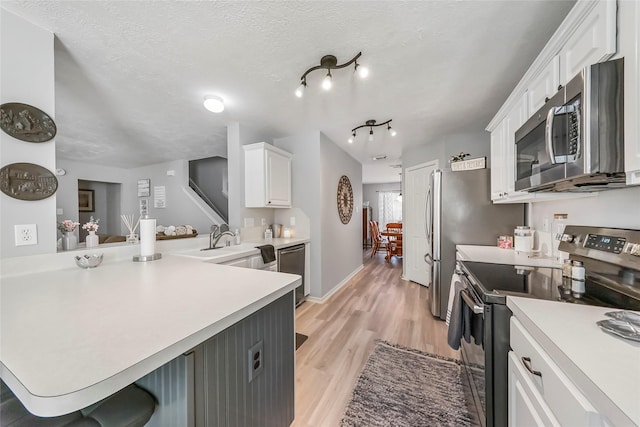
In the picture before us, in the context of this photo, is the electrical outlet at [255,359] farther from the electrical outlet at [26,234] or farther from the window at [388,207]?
the window at [388,207]

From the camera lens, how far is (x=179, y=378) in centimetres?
68

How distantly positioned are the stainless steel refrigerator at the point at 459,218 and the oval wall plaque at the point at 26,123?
3118 millimetres

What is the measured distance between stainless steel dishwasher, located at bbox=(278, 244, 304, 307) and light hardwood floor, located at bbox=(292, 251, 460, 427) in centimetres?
21

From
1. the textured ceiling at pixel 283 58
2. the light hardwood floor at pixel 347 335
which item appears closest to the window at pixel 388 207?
the light hardwood floor at pixel 347 335

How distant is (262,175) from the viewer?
283 centimetres

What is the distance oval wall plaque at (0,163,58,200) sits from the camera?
1.21m

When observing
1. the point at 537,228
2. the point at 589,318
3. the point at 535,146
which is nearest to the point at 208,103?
the point at 535,146

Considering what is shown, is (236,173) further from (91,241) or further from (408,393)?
(408,393)

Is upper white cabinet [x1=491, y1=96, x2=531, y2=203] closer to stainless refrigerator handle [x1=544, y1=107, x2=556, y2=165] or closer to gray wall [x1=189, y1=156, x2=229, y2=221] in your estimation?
stainless refrigerator handle [x1=544, y1=107, x2=556, y2=165]

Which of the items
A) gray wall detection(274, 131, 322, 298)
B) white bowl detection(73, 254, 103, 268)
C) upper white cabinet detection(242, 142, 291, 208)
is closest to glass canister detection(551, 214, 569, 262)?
gray wall detection(274, 131, 322, 298)

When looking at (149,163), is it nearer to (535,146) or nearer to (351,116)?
(351,116)

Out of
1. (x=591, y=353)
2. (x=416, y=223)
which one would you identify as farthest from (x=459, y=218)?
(x=591, y=353)

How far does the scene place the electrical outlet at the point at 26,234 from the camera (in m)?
1.24

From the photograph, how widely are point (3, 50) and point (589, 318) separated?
2944 mm
